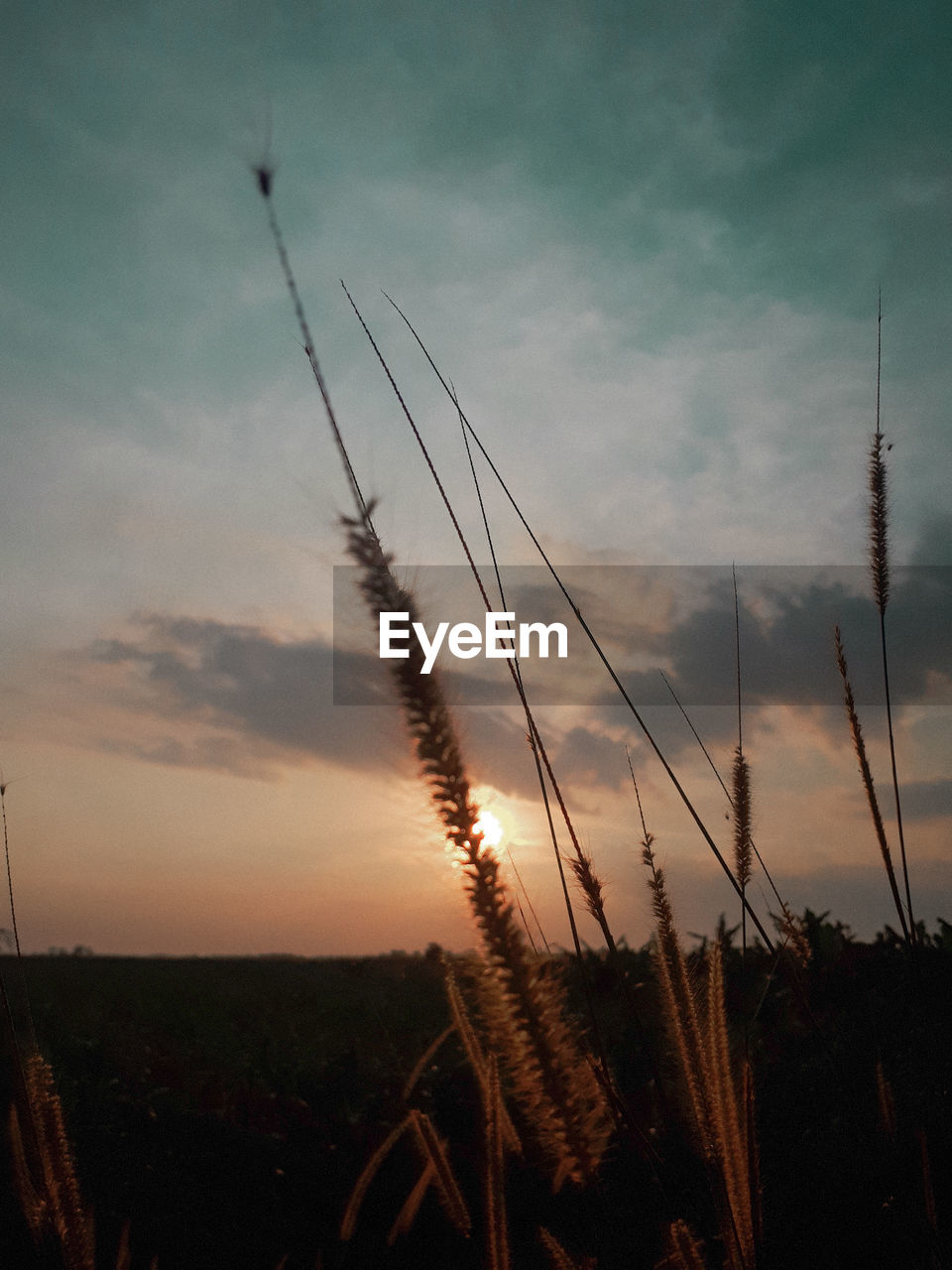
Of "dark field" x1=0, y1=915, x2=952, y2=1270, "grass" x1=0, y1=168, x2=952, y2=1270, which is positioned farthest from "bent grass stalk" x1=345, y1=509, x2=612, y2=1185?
"dark field" x1=0, y1=915, x2=952, y2=1270

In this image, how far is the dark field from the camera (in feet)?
5.54

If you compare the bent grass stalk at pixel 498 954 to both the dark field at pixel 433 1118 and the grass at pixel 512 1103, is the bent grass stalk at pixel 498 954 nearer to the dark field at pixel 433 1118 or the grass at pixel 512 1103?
the grass at pixel 512 1103

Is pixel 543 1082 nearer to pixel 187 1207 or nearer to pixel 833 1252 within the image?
pixel 833 1252

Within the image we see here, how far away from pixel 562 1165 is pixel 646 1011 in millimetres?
2657

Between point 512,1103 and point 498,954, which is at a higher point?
point 498,954

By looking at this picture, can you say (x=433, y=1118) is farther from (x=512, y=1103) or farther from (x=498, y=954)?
(x=498, y=954)

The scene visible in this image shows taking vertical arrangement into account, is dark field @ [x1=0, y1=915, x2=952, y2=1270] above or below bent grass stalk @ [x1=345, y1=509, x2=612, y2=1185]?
below

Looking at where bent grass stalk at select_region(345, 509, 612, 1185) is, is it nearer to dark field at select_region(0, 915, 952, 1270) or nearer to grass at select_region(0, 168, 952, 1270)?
grass at select_region(0, 168, 952, 1270)

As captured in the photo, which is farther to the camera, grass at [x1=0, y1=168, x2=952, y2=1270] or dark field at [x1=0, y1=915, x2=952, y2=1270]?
dark field at [x1=0, y1=915, x2=952, y2=1270]

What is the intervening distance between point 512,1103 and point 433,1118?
28 cm

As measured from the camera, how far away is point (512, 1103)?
232cm

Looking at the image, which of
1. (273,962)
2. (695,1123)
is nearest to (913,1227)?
(695,1123)

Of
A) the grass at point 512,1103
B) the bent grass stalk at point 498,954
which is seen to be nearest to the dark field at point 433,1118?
the grass at point 512,1103

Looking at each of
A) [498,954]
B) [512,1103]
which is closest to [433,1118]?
[512,1103]
